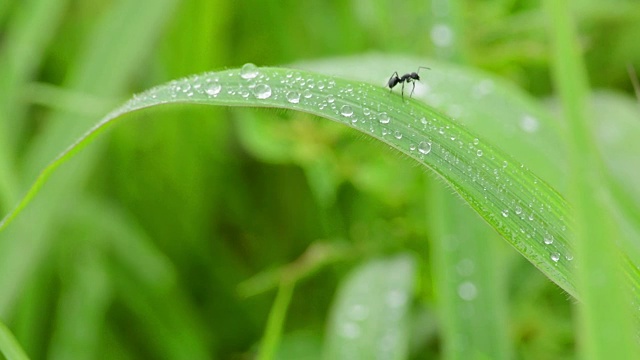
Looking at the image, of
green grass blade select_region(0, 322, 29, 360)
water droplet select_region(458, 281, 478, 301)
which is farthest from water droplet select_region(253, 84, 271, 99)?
water droplet select_region(458, 281, 478, 301)

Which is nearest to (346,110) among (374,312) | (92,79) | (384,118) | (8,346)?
(384,118)

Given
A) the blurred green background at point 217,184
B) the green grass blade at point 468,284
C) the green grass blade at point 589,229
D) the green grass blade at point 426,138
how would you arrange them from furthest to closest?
the blurred green background at point 217,184
the green grass blade at point 468,284
the green grass blade at point 426,138
the green grass blade at point 589,229

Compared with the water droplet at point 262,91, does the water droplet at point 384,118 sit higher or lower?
higher

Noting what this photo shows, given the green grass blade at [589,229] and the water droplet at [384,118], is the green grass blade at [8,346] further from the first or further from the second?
the green grass blade at [589,229]

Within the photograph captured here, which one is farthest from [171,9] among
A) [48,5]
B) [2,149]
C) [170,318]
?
[170,318]

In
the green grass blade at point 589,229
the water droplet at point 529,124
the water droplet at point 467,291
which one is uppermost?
the water droplet at point 529,124

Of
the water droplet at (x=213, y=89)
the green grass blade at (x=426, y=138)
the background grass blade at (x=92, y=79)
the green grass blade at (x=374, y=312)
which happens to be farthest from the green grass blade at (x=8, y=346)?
the background grass blade at (x=92, y=79)

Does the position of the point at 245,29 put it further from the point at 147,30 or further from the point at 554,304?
the point at 554,304
